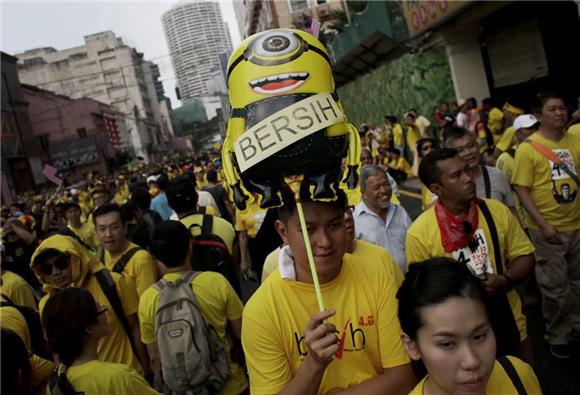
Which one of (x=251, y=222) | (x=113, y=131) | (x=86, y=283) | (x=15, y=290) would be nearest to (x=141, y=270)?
(x=86, y=283)

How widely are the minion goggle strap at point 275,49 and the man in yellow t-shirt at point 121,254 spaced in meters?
2.44

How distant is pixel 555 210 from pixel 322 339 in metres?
3.31

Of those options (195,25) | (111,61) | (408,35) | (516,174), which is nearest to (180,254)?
(516,174)

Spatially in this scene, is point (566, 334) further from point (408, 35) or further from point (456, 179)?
point (408, 35)

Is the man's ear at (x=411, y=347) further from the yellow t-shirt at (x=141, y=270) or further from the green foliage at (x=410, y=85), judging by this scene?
the green foliage at (x=410, y=85)

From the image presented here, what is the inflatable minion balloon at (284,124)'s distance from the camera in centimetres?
199

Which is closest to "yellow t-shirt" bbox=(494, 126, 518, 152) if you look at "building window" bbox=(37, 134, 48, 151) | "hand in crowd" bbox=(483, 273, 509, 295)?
"hand in crowd" bbox=(483, 273, 509, 295)

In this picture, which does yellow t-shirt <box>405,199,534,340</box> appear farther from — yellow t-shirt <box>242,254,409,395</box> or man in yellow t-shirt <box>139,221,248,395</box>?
man in yellow t-shirt <box>139,221,248,395</box>

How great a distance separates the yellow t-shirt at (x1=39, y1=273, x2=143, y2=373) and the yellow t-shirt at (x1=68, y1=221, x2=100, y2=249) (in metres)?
3.66

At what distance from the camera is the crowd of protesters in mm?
1822

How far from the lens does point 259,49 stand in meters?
2.13

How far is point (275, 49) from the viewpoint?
6.93 ft

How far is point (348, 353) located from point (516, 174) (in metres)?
2.97

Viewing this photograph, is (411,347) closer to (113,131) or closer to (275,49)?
(275,49)
